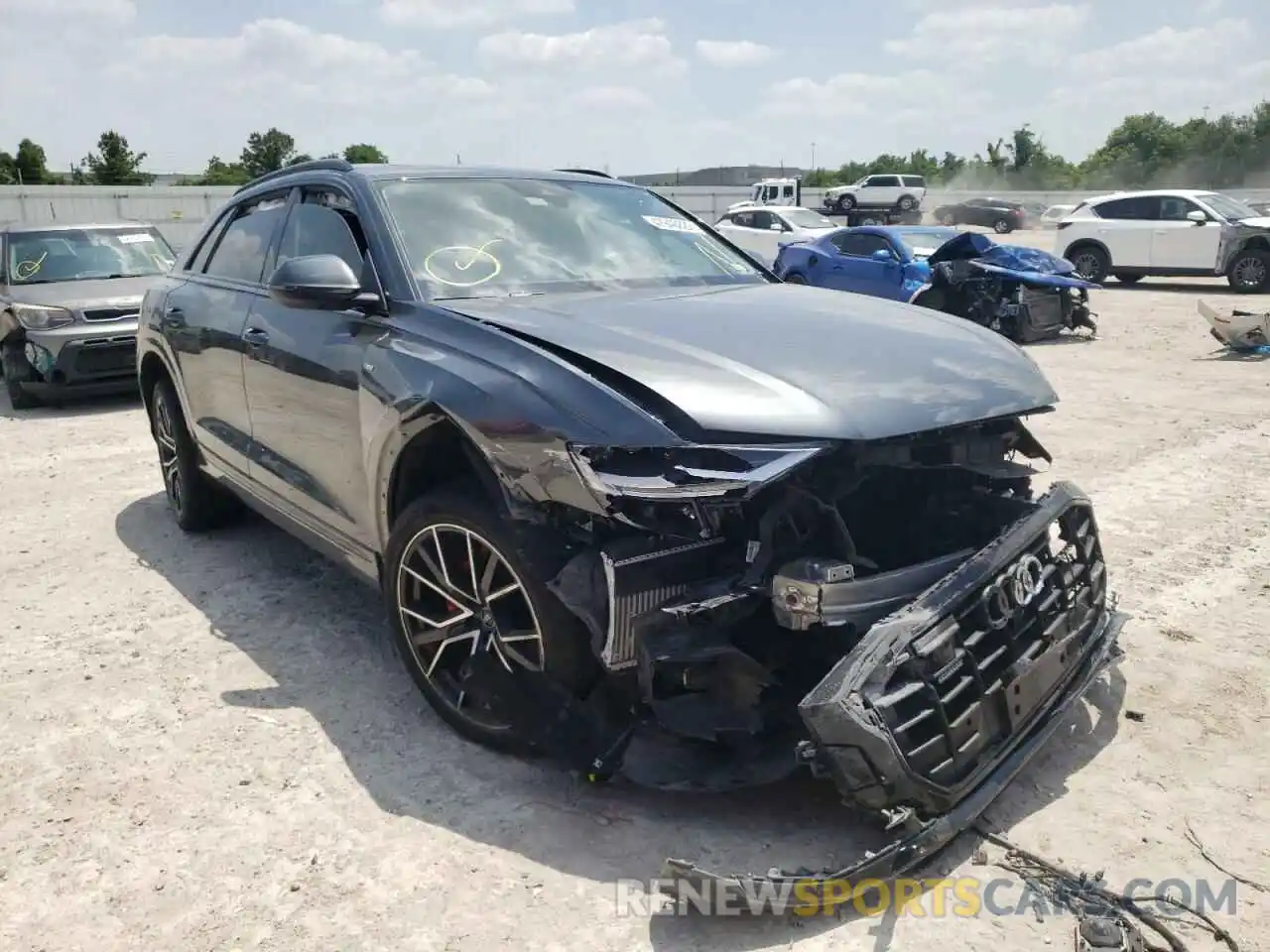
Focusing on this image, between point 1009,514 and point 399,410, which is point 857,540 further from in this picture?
point 399,410

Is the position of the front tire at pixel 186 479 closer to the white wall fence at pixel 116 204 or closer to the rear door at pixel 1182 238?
the rear door at pixel 1182 238

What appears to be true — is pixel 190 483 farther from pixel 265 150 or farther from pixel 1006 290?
pixel 265 150

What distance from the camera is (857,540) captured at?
315cm

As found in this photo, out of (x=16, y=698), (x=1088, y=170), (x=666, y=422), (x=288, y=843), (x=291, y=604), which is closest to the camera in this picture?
(x=666, y=422)

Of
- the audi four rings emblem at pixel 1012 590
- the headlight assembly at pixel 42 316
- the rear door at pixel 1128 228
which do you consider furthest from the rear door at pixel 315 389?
the rear door at pixel 1128 228

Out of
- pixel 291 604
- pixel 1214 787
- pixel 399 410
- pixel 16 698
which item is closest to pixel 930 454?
pixel 1214 787

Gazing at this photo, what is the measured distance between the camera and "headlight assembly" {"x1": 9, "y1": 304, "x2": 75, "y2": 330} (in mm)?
9297

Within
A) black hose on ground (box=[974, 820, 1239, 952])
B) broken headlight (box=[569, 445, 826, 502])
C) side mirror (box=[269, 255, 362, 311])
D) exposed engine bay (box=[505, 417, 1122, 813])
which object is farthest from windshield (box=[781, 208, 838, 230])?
black hose on ground (box=[974, 820, 1239, 952])

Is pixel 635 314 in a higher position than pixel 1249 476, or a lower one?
higher

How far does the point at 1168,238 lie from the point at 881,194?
2668cm

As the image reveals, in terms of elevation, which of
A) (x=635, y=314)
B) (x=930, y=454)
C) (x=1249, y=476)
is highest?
(x=635, y=314)

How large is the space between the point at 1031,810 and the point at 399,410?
2.16 metres

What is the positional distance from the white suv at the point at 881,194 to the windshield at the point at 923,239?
26677 millimetres

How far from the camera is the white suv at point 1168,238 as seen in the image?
1738 cm
